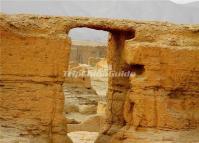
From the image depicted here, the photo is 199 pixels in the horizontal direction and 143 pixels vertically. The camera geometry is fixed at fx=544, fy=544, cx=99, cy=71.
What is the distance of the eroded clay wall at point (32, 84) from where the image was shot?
14836 millimetres

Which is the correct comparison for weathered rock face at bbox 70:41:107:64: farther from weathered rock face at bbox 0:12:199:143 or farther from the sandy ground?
weathered rock face at bbox 0:12:199:143

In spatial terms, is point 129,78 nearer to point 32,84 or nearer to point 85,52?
point 32,84

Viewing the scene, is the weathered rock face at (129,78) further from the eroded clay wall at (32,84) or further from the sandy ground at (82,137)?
the sandy ground at (82,137)

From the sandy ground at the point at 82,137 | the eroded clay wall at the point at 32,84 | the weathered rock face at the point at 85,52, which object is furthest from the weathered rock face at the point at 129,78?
the weathered rock face at the point at 85,52

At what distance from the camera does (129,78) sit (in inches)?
645

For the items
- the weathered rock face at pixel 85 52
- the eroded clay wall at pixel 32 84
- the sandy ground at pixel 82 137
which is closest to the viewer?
the eroded clay wall at pixel 32 84

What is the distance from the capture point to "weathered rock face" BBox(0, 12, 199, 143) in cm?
1489

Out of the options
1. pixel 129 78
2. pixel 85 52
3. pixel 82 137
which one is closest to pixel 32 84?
pixel 129 78

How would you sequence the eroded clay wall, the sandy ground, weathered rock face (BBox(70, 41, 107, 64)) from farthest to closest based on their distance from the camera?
weathered rock face (BBox(70, 41, 107, 64)) → the sandy ground → the eroded clay wall

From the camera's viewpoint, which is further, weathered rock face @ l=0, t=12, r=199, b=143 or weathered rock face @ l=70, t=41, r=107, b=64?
weathered rock face @ l=70, t=41, r=107, b=64

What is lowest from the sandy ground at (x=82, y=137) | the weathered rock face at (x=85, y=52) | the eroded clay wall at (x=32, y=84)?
the sandy ground at (x=82, y=137)

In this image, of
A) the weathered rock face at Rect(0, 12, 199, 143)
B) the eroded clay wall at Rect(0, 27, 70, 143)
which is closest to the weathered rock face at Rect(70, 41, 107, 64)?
the weathered rock face at Rect(0, 12, 199, 143)

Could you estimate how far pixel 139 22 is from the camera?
1592 centimetres

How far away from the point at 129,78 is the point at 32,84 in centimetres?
308
